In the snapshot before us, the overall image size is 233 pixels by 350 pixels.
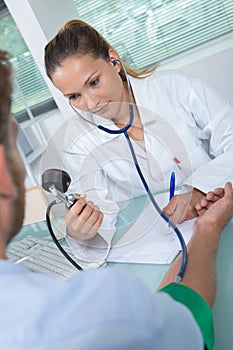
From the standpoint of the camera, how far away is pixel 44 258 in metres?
1.04

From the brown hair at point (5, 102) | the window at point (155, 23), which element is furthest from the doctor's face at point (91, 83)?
the window at point (155, 23)

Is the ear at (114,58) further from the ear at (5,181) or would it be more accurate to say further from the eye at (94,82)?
the ear at (5,181)

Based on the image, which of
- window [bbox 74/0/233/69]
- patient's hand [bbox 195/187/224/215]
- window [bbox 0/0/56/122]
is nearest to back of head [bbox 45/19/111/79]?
patient's hand [bbox 195/187/224/215]

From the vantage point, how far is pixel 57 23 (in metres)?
2.15

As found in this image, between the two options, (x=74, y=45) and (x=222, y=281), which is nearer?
(x=222, y=281)

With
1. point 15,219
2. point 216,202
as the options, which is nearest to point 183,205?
point 216,202

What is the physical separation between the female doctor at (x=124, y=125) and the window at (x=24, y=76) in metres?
1.84

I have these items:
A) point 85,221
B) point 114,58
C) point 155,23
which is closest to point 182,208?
point 85,221

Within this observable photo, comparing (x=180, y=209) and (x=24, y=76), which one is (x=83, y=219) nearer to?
(x=180, y=209)

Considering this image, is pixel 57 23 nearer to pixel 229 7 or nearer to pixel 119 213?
pixel 229 7

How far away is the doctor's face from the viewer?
112cm

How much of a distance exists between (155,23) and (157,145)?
1.55 metres

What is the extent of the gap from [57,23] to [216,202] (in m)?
1.59

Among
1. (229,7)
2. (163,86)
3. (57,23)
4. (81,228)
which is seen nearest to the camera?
(81,228)
